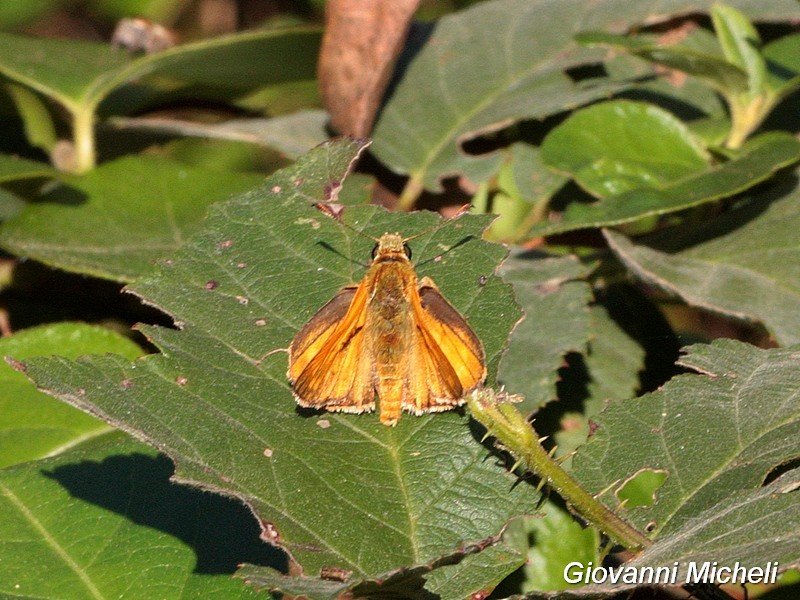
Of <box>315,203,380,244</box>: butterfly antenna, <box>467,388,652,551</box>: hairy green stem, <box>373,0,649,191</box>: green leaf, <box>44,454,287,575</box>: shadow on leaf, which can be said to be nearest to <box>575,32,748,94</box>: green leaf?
<box>373,0,649,191</box>: green leaf

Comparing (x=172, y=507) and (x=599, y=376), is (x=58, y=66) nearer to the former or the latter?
(x=172, y=507)

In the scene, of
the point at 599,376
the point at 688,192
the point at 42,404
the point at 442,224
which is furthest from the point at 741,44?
the point at 42,404

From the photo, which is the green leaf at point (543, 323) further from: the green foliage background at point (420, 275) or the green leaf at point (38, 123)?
the green leaf at point (38, 123)

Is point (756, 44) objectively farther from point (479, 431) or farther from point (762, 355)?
point (479, 431)

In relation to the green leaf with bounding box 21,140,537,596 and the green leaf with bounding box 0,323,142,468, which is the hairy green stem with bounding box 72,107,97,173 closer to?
the green leaf with bounding box 0,323,142,468

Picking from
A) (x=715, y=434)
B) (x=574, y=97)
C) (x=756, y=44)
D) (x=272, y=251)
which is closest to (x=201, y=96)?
(x=574, y=97)
